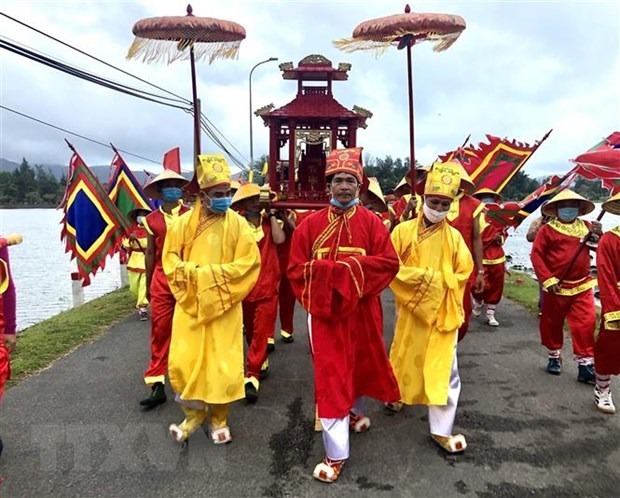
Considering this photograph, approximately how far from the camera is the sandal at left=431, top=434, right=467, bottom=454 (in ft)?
11.9

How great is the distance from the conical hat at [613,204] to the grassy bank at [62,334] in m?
5.58

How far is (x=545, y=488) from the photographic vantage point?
10.4 ft

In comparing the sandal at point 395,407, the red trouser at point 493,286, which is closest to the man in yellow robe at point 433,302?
the sandal at point 395,407

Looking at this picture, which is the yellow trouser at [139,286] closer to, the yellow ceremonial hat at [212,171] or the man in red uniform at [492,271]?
the yellow ceremonial hat at [212,171]

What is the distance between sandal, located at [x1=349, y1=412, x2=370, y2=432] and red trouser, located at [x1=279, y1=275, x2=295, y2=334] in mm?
2432

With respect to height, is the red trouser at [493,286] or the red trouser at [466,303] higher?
the red trouser at [466,303]

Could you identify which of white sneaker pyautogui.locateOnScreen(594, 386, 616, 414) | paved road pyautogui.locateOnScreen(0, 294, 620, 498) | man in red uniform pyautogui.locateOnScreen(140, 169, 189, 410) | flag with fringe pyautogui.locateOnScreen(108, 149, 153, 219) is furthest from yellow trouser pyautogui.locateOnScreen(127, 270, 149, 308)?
white sneaker pyautogui.locateOnScreen(594, 386, 616, 414)

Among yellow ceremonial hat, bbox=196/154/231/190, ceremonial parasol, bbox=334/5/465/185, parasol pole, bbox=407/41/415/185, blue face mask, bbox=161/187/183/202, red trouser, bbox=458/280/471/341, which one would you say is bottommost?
red trouser, bbox=458/280/471/341

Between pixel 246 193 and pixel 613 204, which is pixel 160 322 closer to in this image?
pixel 246 193

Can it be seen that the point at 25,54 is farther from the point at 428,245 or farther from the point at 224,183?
the point at 428,245

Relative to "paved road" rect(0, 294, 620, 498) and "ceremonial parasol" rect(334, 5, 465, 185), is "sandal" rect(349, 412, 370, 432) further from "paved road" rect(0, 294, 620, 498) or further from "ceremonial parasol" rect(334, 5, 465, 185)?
"ceremonial parasol" rect(334, 5, 465, 185)

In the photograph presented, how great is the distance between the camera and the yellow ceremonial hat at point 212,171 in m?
3.82

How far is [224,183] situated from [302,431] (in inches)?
77.6

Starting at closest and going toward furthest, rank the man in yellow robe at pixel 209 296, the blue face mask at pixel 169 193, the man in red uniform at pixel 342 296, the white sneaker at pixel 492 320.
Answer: the man in red uniform at pixel 342 296 < the man in yellow robe at pixel 209 296 < the blue face mask at pixel 169 193 < the white sneaker at pixel 492 320
